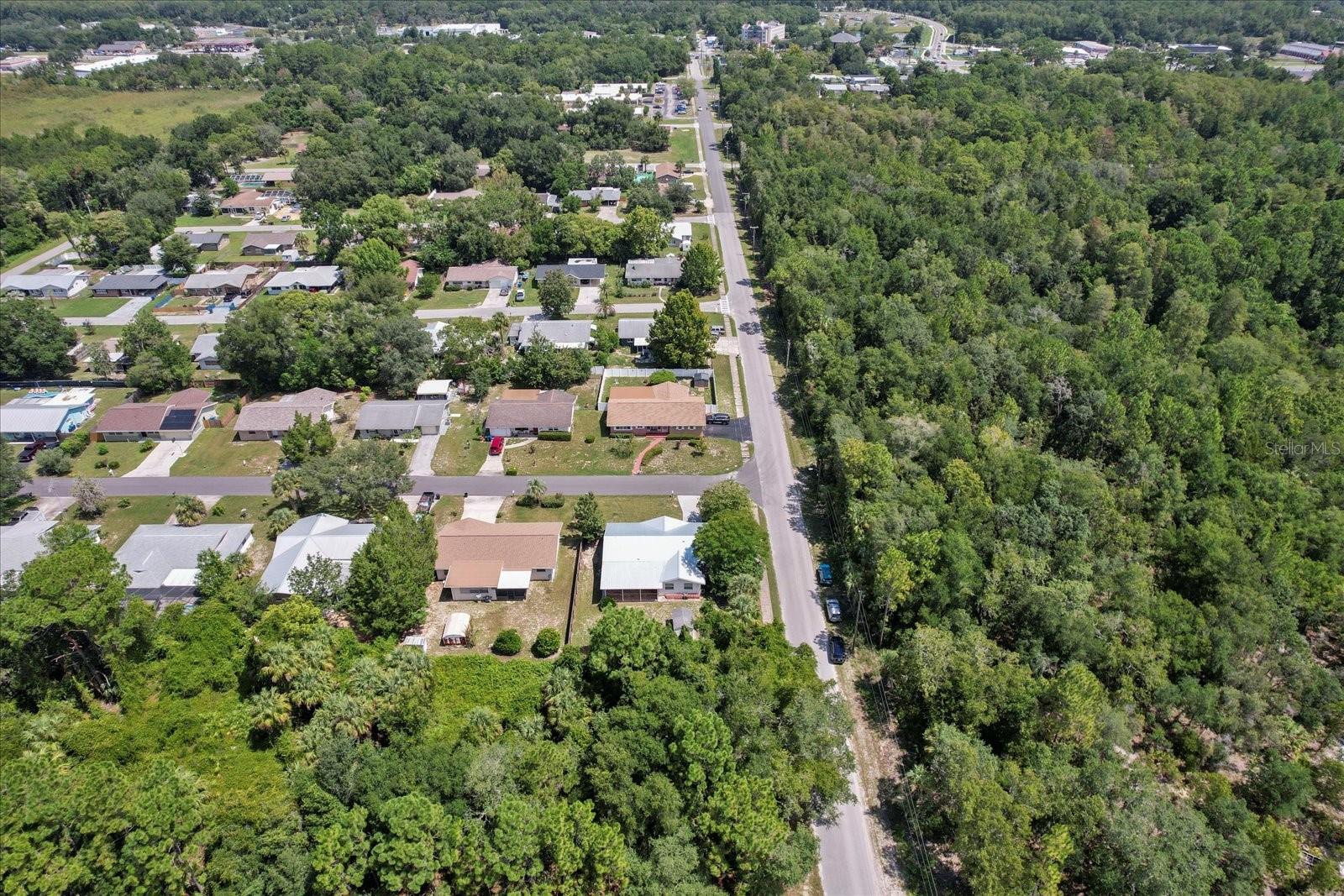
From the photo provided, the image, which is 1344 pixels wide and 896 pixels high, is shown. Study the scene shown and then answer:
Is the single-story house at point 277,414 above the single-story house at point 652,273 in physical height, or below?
below

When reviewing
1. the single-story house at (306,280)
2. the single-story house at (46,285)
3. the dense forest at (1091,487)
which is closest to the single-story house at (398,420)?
the single-story house at (306,280)

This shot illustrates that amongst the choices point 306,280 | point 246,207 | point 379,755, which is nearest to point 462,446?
point 379,755

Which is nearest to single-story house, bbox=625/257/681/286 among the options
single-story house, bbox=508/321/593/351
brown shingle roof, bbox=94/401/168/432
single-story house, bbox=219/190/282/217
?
single-story house, bbox=508/321/593/351

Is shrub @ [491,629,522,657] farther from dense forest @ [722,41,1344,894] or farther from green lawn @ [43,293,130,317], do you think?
green lawn @ [43,293,130,317]

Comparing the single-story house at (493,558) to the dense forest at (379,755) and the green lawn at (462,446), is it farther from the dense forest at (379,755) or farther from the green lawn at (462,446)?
the green lawn at (462,446)

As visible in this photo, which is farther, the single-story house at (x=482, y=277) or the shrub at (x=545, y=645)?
A: the single-story house at (x=482, y=277)

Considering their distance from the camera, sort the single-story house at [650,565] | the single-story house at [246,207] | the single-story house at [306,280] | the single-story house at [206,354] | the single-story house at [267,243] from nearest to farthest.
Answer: the single-story house at [650,565] → the single-story house at [206,354] → the single-story house at [306,280] → the single-story house at [267,243] → the single-story house at [246,207]

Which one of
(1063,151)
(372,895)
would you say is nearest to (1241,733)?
(372,895)

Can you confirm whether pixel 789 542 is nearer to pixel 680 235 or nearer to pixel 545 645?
pixel 545 645
